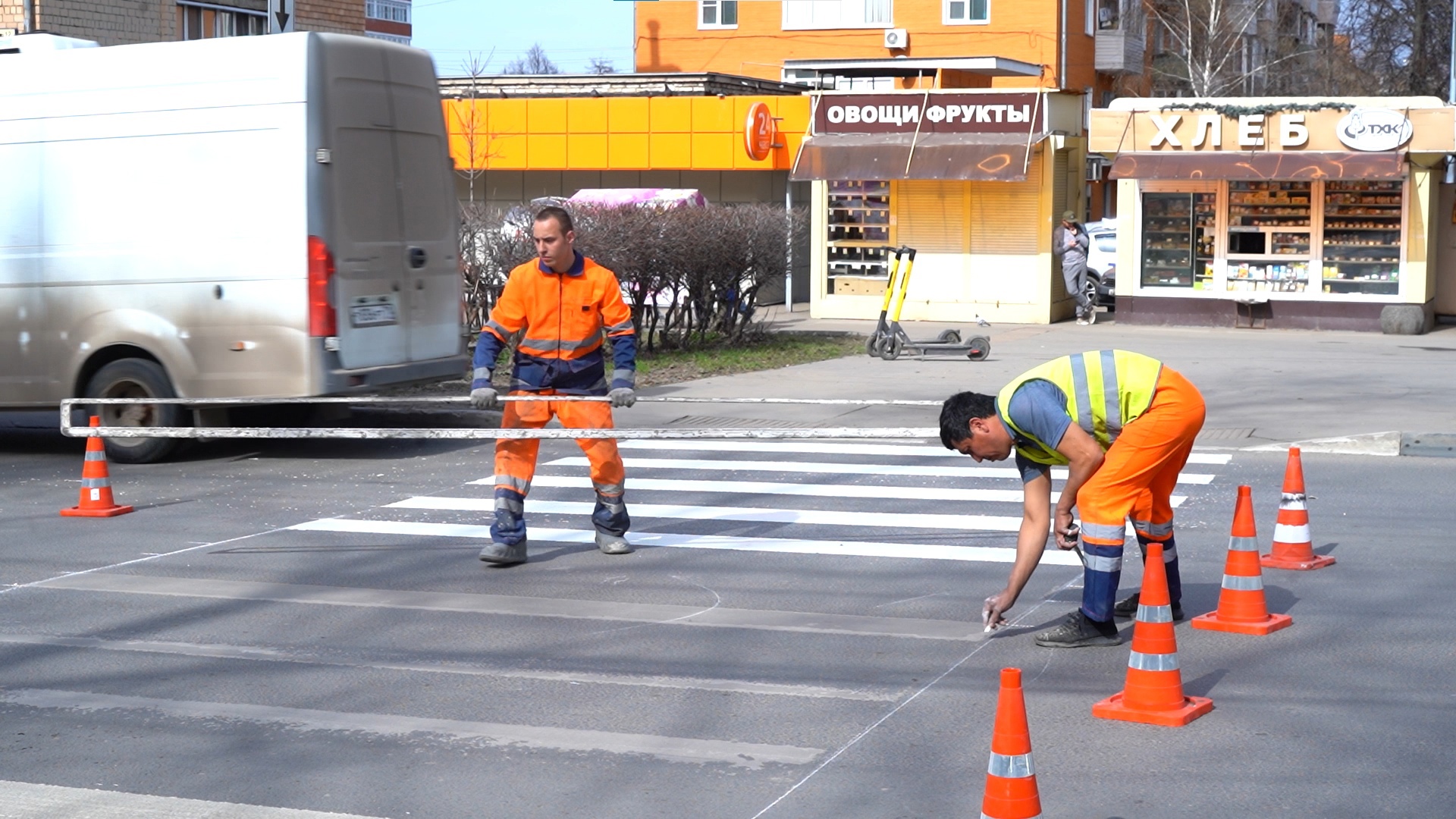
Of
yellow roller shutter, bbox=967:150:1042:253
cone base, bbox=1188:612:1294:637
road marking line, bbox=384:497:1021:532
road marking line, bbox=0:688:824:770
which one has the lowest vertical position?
road marking line, bbox=0:688:824:770

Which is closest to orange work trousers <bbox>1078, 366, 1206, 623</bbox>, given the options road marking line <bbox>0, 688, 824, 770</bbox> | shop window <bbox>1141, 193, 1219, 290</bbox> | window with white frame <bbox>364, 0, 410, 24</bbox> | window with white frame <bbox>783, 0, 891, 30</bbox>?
road marking line <bbox>0, 688, 824, 770</bbox>

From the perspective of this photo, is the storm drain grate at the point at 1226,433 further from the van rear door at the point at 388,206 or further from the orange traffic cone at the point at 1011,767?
the orange traffic cone at the point at 1011,767

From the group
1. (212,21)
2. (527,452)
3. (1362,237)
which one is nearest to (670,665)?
(527,452)

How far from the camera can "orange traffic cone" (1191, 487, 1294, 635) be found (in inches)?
275

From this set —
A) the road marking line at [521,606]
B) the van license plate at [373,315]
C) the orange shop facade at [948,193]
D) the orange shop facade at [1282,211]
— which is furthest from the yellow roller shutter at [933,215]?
the road marking line at [521,606]

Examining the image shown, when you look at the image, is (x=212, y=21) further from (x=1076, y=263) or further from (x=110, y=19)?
(x=1076, y=263)

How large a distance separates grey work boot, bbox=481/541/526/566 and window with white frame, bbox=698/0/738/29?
135ft

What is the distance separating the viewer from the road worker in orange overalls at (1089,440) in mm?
6262

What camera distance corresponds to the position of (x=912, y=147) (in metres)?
25.4

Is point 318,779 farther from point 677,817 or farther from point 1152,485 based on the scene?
point 1152,485

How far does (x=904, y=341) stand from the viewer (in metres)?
19.5

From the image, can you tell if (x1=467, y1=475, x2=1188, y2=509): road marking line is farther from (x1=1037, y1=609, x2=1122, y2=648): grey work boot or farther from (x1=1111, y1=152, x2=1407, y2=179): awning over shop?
(x1=1111, y1=152, x2=1407, y2=179): awning over shop

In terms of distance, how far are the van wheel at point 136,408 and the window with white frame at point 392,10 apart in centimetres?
10320

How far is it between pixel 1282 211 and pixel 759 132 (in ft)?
30.4
